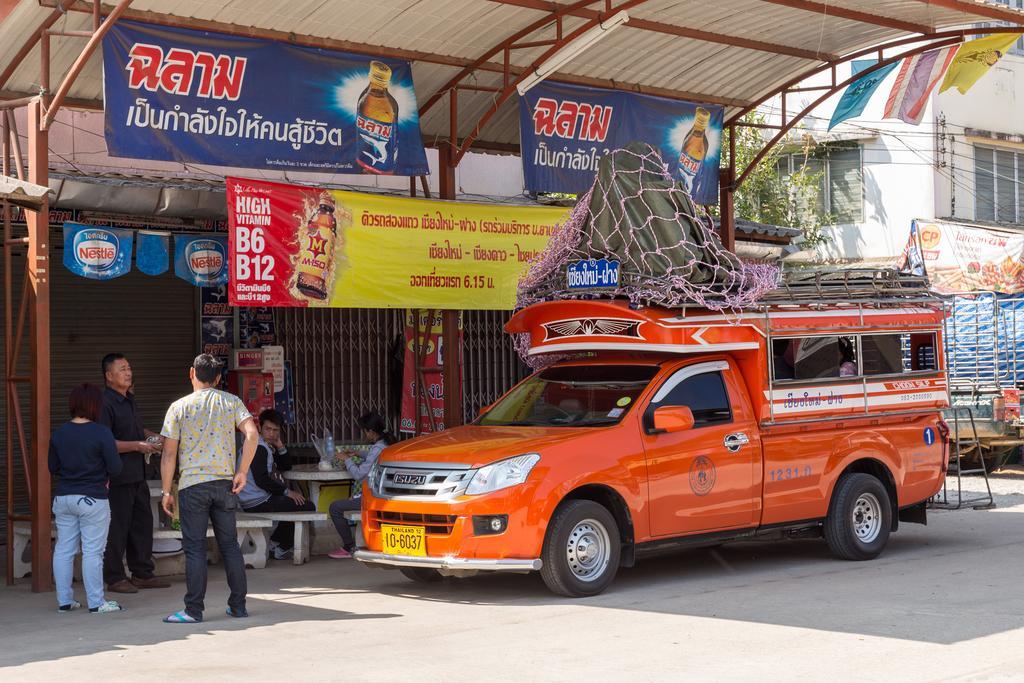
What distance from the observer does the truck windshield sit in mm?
9977

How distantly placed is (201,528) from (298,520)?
112 inches

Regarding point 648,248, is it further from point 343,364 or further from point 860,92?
point 343,364

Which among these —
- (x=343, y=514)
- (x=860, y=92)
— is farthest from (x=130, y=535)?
(x=860, y=92)

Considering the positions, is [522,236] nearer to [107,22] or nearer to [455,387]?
[455,387]

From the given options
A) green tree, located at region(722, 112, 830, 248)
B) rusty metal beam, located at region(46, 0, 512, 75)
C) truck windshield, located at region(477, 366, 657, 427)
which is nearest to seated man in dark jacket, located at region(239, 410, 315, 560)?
truck windshield, located at region(477, 366, 657, 427)

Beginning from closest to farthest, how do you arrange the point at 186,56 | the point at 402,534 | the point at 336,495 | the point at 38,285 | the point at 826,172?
the point at 402,534, the point at 38,285, the point at 186,56, the point at 336,495, the point at 826,172

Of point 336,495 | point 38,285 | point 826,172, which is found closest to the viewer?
point 38,285

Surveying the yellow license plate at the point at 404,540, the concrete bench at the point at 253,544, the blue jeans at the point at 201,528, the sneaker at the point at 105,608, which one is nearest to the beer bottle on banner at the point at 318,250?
the concrete bench at the point at 253,544

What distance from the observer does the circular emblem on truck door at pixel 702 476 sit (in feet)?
32.6

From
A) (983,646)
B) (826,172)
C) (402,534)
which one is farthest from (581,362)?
(826,172)

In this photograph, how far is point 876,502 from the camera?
37.1ft

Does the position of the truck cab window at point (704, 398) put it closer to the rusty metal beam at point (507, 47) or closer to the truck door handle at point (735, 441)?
the truck door handle at point (735, 441)

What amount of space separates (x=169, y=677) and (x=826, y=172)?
68.6 feet

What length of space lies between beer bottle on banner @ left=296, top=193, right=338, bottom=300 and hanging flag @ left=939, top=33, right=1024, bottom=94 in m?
6.86
